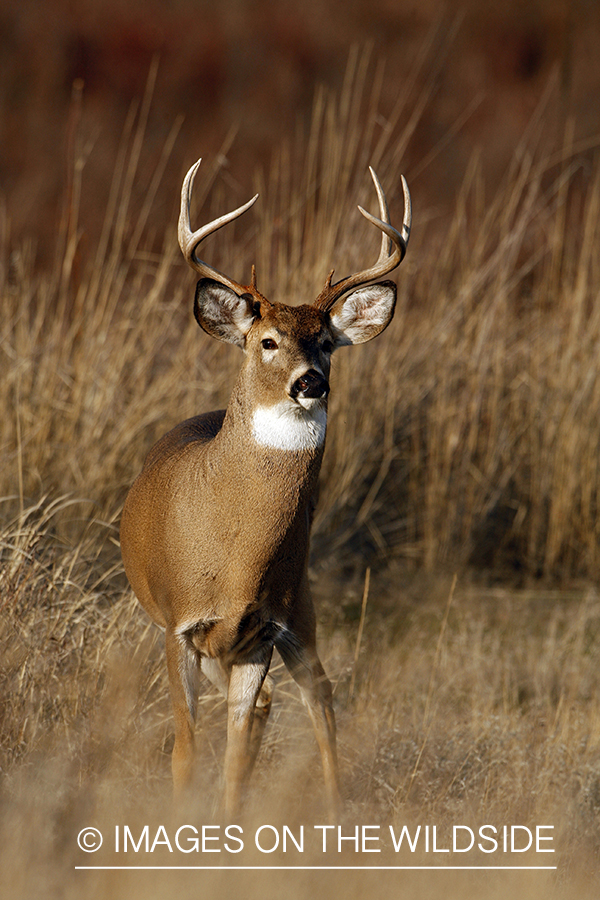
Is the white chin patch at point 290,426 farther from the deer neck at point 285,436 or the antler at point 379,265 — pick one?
the antler at point 379,265

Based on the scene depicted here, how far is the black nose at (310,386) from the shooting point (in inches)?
119

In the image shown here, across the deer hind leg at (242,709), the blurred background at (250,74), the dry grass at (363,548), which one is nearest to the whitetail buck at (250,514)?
the deer hind leg at (242,709)

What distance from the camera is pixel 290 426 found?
3207mm

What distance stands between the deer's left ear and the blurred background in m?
5.91

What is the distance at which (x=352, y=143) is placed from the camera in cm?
588

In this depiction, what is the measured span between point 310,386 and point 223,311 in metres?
0.47

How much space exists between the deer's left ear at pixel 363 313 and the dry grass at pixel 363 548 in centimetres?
120

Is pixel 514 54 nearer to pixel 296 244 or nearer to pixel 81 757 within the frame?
pixel 296 244

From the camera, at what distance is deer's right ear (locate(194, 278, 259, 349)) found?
10.8ft

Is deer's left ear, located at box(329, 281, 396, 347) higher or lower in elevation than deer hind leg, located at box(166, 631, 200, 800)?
higher

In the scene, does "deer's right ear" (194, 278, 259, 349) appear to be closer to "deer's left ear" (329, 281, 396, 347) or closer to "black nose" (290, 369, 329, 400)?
"deer's left ear" (329, 281, 396, 347)

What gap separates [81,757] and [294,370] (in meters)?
1.29

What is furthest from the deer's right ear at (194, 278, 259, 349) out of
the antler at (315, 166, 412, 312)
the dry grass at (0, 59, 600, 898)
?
the dry grass at (0, 59, 600, 898)

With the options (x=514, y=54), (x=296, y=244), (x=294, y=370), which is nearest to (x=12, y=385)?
(x=296, y=244)
